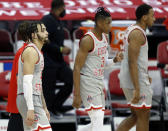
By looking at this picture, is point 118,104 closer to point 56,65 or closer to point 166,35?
point 56,65

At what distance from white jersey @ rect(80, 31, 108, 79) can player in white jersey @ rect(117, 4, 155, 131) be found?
0.46 metres

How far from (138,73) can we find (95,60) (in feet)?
2.22

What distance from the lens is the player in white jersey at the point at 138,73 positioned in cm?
584

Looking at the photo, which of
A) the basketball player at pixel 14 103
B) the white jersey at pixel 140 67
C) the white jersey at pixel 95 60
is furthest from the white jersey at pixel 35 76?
the white jersey at pixel 140 67

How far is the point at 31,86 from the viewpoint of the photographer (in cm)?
469

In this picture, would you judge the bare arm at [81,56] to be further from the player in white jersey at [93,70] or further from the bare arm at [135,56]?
the bare arm at [135,56]

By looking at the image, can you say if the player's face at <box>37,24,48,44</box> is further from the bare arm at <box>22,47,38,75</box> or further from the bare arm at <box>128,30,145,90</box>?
the bare arm at <box>128,30,145,90</box>

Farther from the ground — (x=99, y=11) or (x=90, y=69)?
(x=99, y=11)

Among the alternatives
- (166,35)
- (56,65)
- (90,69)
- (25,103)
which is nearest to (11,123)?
(25,103)

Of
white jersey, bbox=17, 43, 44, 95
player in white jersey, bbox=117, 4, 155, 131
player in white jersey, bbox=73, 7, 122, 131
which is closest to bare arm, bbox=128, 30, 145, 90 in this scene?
player in white jersey, bbox=117, 4, 155, 131

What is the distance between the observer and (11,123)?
16.5 ft

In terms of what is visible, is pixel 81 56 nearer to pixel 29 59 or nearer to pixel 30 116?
pixel 29 59

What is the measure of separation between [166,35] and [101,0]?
1.54 metres

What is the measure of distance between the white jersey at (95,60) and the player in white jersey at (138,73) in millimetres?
465
